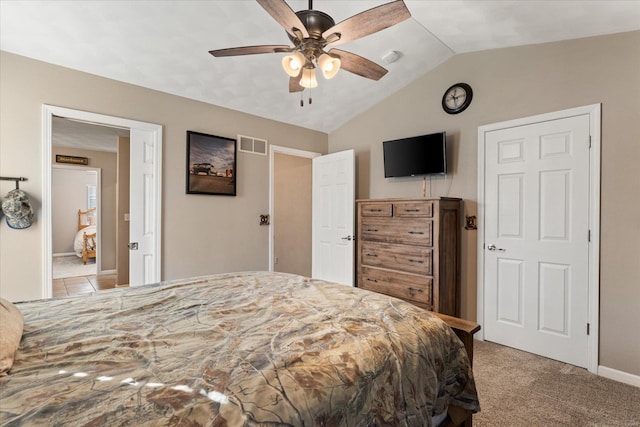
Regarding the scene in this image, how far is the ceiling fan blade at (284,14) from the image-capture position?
150cm

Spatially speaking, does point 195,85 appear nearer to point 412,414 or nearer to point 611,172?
point 412,414

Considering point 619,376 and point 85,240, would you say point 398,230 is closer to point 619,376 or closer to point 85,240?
point 619,376

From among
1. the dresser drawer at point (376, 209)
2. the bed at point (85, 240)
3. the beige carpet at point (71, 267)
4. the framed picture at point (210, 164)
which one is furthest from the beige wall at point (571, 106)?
the bed at point (85, 240)

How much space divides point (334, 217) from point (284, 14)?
2.99m

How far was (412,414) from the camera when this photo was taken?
1.10 m

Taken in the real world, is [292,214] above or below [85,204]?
below

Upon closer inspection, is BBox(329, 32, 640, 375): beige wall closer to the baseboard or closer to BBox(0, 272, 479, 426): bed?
the baseboard

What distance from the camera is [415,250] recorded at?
3.27 metres

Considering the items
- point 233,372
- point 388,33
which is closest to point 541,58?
point 388,33

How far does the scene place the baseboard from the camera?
235 cm

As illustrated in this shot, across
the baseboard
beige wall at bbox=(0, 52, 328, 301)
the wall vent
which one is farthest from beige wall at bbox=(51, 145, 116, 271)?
the baseboard

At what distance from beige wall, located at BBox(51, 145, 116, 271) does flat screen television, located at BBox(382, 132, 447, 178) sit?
17.4 ft

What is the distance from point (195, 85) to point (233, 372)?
324cm

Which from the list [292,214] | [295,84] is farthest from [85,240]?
[295,84]
